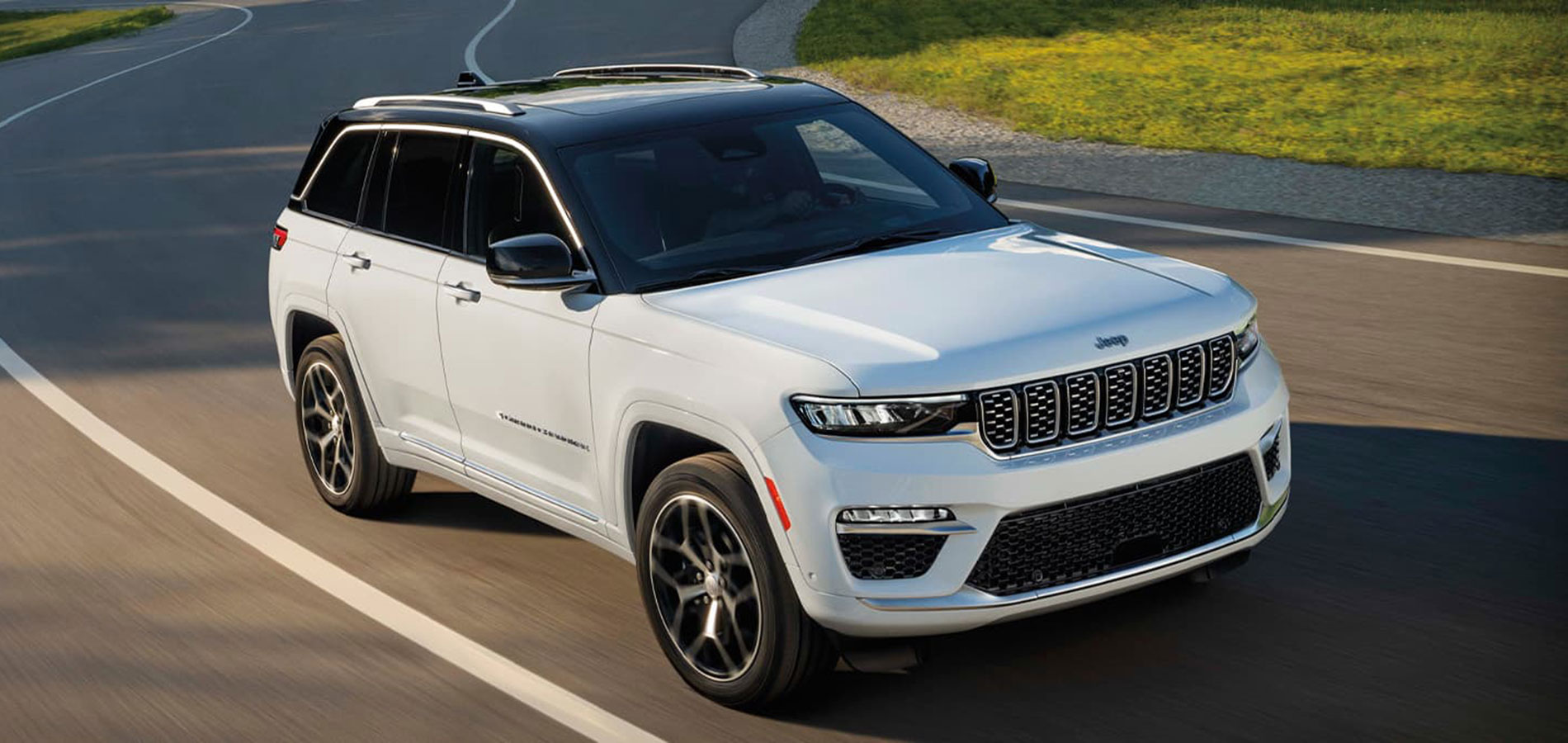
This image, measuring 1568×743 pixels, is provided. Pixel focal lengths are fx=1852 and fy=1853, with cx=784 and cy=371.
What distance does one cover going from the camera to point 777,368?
511 cm

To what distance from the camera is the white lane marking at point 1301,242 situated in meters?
10.7

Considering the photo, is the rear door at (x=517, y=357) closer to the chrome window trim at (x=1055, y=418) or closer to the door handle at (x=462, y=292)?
the door handle at (x=462, y=292)

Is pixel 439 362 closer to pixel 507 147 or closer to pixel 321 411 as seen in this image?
pixel 507 147

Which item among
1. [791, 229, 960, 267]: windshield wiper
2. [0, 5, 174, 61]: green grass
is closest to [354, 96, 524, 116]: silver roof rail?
[791, 229, 960, 267]: windshield wiper

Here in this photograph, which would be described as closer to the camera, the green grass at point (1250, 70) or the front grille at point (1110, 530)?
the front grille at point (1110, 530)

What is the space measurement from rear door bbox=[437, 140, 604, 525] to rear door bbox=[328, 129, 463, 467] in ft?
0.44

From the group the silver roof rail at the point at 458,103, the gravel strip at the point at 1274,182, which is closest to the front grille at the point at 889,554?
the silver roof rail at the point at 458,103

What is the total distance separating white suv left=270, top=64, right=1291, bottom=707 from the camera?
498 centimetres

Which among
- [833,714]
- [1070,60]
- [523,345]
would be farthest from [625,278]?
[1070,60]

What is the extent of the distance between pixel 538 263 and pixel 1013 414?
172 centimetres

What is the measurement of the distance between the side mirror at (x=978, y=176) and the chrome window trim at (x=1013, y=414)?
201 centimetres

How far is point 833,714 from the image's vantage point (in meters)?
5.41

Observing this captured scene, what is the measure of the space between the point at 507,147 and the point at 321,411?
1771 mm

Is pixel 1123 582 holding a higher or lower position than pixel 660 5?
higher
